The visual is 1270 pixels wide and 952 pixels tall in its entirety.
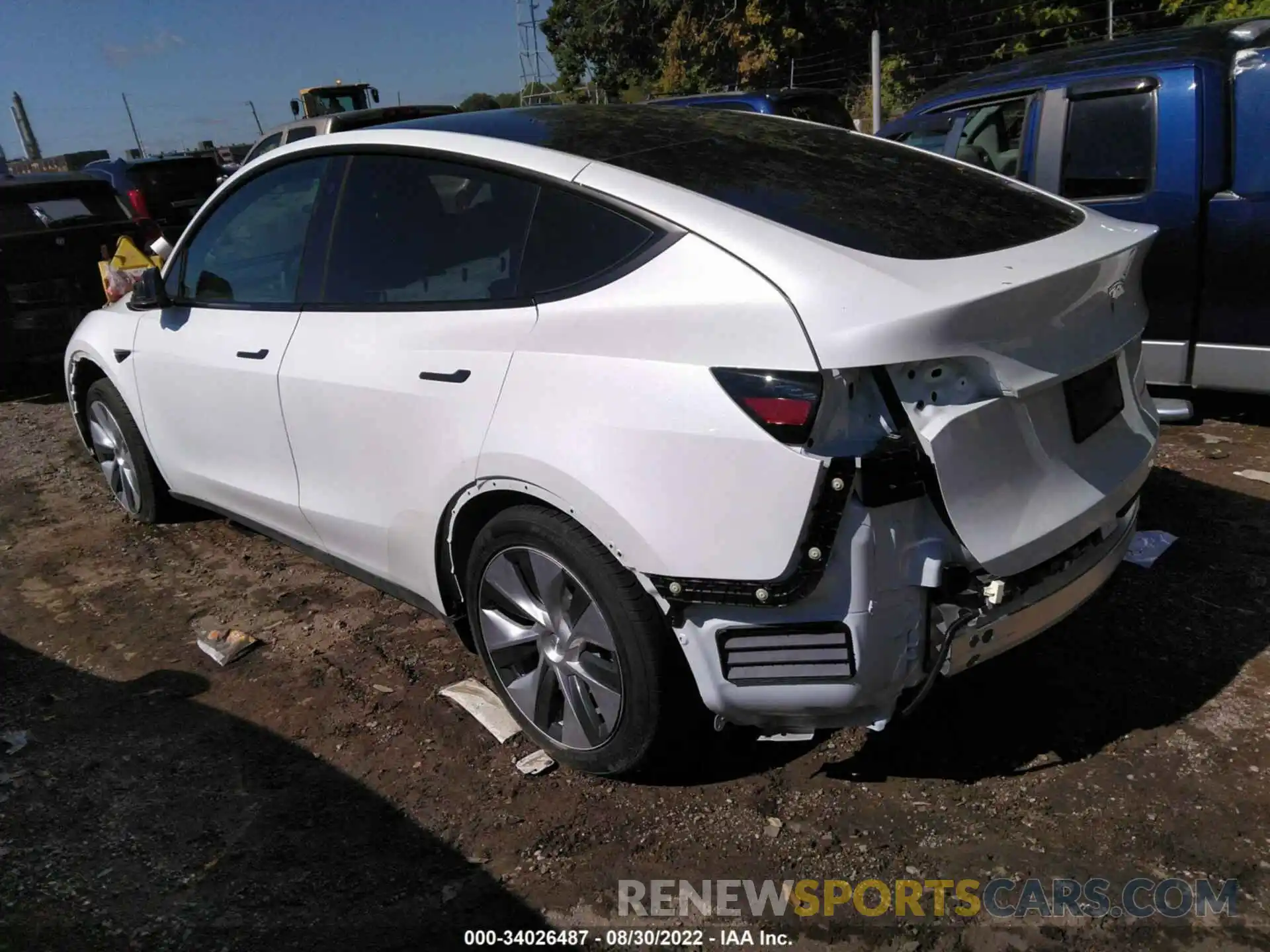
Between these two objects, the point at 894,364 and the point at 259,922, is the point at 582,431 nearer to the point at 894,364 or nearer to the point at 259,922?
the point at 894,364

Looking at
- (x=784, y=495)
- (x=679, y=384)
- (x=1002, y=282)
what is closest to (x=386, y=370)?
(x=679, y=384)

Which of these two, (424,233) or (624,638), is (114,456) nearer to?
(424,233)

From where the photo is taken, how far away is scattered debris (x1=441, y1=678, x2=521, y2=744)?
9.97 ft

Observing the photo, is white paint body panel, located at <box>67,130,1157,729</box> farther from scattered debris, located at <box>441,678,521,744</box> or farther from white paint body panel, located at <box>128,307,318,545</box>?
white paint body panel, located at <box>128,307,318,545</box>

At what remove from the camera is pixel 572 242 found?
8.35ft

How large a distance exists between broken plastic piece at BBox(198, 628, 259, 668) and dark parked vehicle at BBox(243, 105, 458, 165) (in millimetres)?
8987

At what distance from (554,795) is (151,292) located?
275 cm

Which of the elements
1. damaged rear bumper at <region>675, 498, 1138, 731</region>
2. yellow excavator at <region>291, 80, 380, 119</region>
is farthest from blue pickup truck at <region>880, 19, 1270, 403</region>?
yellow excavator at <region>291, 80, 380, 119</region>

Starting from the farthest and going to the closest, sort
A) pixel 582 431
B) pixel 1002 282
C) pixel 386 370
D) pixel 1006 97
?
pixel 1006 97, pixel 386 370, pixel 582 431, pixel 1002 282

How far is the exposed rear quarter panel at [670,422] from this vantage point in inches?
82.4

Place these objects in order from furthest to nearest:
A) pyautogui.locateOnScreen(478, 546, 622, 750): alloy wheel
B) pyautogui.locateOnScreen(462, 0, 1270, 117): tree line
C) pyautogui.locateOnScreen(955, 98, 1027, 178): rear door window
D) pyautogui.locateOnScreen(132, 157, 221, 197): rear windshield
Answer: pyautogui.locateOnScreen(462, 0, 1270, 117): tree line
pyautogui.locateOnScreen(132, 157, 221, 197): rear windshield
pyautogui.locateOnScreen(955, 98, 1027, 178): rear door window
pyautogui.locateOnScreen(478, 546, 622, 750): alloy wheel

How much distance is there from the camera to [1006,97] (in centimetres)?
555

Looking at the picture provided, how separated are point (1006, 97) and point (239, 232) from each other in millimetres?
4211

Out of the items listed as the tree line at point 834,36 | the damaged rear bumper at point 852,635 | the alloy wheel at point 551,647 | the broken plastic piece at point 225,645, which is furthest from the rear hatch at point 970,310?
the tree line at point 834,36
